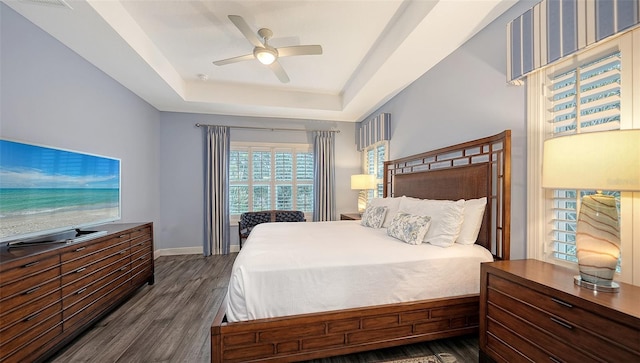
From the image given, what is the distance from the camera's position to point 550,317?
4.06 feet

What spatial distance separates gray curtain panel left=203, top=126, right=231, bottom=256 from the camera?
4.50 metres

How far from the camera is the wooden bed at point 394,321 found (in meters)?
1.57

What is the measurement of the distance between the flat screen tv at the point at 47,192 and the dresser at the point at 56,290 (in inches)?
7.1

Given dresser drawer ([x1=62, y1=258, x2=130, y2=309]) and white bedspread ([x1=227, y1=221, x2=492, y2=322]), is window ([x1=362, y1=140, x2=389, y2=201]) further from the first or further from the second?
dresser drawer ([x1=62, y1=258, x2=130, y2=309])

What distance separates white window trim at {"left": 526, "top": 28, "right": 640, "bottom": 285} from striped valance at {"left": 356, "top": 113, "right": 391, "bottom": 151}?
6.99 ft

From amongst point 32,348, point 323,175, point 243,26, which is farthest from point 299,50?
point 32,348

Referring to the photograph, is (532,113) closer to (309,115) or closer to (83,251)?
(309,115)

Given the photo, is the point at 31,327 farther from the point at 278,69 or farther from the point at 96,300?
the point at 278,69

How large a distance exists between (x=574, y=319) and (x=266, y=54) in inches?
112

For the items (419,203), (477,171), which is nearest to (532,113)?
(477,171)

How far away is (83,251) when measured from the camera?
204cm

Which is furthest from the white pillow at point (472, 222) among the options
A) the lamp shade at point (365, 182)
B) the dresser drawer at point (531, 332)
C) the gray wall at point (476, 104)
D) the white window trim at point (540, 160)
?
the lamp shade at point (365, 182)

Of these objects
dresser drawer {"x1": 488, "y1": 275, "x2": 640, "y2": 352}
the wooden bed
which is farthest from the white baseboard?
dresser drawer {"x1": 488, "y1": 275, "x2": 640, "y2": 352}

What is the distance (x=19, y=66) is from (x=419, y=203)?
12.3 feet
